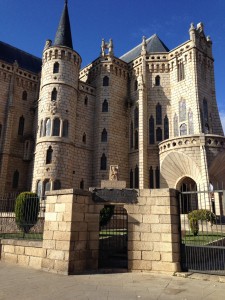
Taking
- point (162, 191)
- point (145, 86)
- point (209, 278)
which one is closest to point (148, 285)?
point (209, 278)

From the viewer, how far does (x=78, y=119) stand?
87.8 feet

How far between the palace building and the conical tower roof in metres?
0.12

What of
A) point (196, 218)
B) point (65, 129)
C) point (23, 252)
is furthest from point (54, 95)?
point (23, 252)

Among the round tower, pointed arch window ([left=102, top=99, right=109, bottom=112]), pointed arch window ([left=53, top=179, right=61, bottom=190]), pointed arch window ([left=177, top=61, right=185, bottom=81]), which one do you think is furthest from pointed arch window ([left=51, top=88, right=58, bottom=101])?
pointed arch window ([left=177, top=61, right=185, bottom=81])

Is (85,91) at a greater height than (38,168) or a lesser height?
greater

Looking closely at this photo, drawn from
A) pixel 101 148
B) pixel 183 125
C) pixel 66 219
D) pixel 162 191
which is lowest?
pixel 66 219

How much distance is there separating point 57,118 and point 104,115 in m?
5.19

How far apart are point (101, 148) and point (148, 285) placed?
66.6 feet

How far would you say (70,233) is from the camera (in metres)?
7.93

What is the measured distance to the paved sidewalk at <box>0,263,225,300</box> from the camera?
18.1ft

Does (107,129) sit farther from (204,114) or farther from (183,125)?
(204,114)

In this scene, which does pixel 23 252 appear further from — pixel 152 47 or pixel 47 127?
pixel 152 47

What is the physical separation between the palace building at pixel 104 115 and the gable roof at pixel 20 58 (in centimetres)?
402

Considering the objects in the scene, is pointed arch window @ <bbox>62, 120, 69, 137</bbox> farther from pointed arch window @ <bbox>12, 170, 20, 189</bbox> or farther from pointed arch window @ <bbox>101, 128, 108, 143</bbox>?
pointed arch window @ <bbox>12, 170, 20, 189</bbox>
